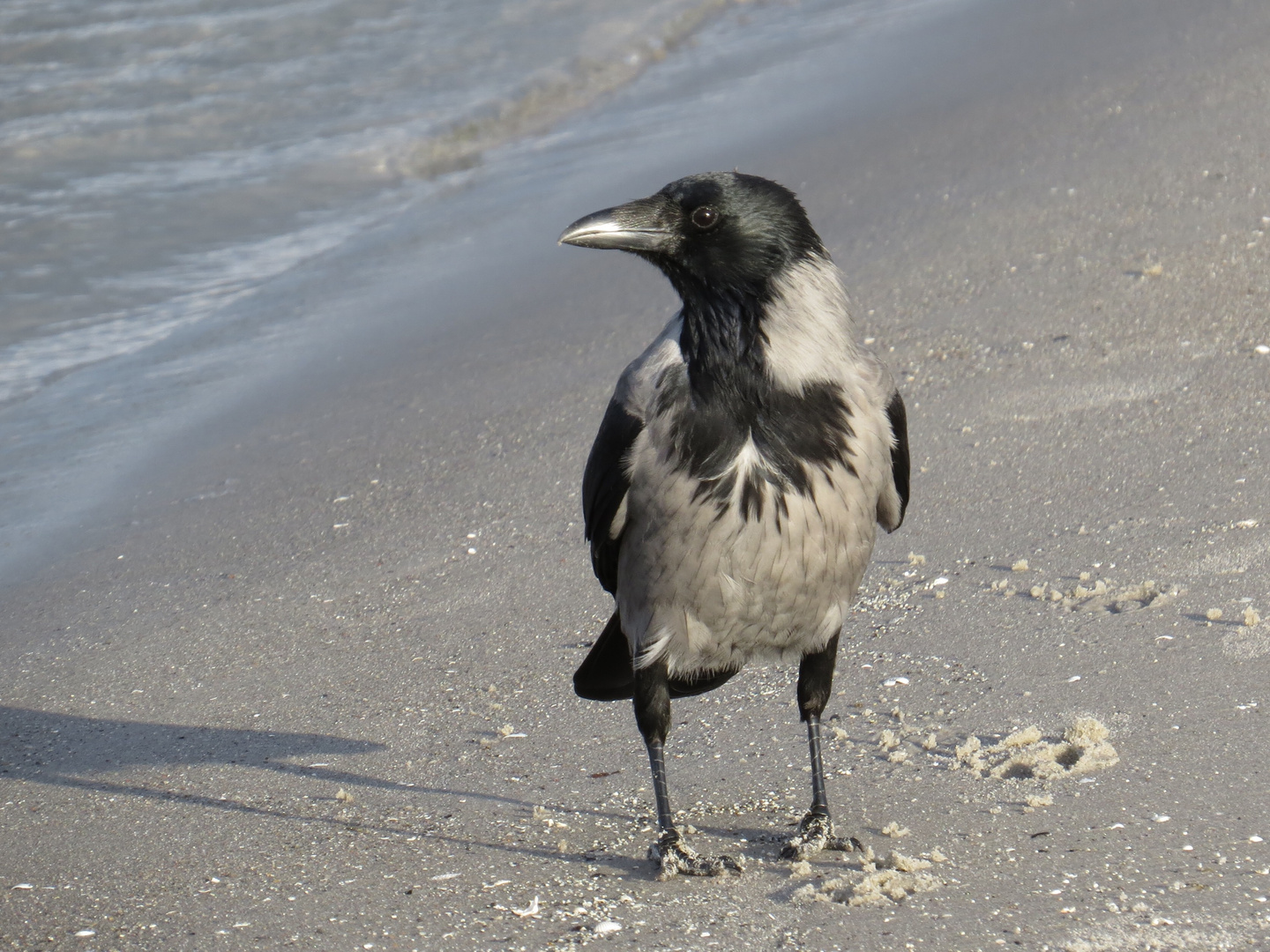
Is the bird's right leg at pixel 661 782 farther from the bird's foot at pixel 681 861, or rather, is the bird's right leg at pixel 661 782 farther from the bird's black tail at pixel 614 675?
the bird's black tail at pixel 614 675

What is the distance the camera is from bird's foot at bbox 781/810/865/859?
10.7 feet

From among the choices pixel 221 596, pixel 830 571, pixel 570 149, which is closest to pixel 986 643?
pixel 830 571

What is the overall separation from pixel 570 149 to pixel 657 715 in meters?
7.25

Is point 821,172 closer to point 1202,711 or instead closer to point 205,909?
point 1202,711

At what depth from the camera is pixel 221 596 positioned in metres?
4.85

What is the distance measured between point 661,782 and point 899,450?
0.94 metres

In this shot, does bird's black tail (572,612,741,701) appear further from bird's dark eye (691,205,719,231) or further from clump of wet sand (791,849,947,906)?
bird's dark eye (691,205,719,231)

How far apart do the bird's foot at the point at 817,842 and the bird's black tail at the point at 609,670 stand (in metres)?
0.54

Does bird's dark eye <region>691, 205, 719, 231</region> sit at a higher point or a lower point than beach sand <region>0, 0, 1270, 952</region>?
higher

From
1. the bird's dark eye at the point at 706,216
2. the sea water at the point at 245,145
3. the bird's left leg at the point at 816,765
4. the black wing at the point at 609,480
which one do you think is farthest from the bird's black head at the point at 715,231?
the sea water at the point at 245,145

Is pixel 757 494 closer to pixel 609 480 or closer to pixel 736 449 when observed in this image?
pixel 736 449

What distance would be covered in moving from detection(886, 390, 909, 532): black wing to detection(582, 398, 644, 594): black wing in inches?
24.3

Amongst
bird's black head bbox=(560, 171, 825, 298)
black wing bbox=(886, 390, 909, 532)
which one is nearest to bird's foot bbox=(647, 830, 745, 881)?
black wing bbox=(886, 390, 909, 532)

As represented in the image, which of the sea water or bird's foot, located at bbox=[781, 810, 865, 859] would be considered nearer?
bird's foot, located at bbox=[781, 810, 865, 859]
